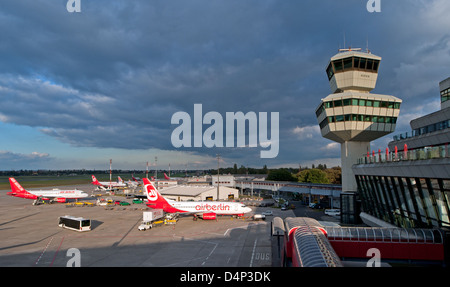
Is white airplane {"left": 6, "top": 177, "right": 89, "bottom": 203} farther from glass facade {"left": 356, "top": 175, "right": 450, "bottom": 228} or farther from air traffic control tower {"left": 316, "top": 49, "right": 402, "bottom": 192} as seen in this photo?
glass facade {"left": 356, "top": 175, "right": 450, "bottom": 228}

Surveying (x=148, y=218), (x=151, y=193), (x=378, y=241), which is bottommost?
(x=148, y=218)

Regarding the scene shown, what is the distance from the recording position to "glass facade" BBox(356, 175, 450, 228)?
1013 inches

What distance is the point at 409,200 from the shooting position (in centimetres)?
3127

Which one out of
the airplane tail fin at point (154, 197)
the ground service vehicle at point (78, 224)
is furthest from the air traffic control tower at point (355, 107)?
the ground service vehicle at point (78, 224)

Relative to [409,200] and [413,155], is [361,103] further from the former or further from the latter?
[413,155]

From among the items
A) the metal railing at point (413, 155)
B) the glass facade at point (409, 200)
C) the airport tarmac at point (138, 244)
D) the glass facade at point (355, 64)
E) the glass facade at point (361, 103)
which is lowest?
the airport tarmac at point (138, 244)

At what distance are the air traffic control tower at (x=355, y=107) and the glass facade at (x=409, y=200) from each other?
11.4 m

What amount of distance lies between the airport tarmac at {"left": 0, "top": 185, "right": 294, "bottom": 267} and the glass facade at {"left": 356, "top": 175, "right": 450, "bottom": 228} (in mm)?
17532

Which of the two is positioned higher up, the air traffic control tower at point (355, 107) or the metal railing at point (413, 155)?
the air traffic control tower at point (355, 107)

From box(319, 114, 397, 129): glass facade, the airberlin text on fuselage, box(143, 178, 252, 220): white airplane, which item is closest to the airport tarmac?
box(143, 178, 252, 220): white airplane

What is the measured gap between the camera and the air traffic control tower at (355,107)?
5112 centimetres

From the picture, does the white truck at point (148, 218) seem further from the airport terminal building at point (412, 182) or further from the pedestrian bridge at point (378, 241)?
the airport terminal building at point (412, 182)

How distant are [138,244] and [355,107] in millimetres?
44927

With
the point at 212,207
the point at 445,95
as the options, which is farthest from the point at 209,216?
the point at 445,95
